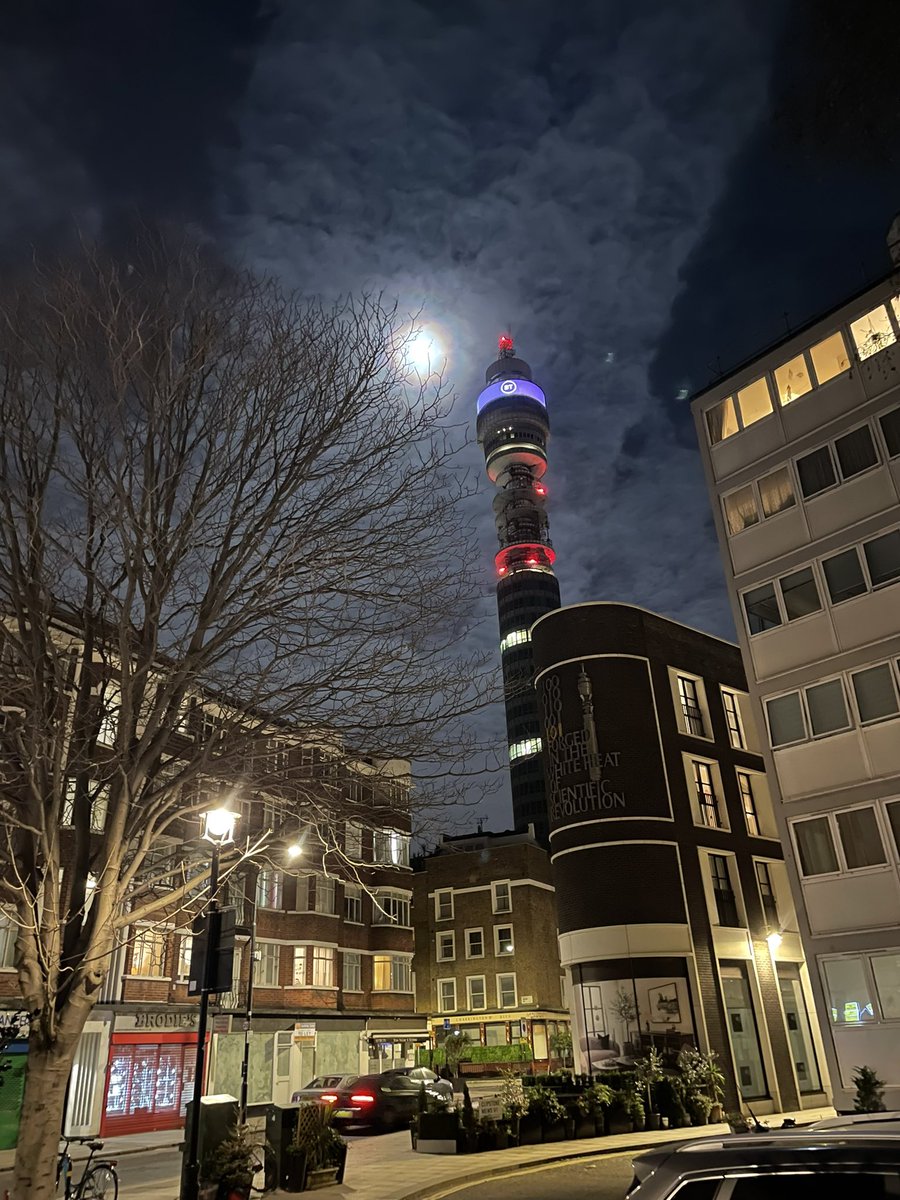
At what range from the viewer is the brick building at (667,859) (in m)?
Result: 25.3

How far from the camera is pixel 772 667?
68.8 feet

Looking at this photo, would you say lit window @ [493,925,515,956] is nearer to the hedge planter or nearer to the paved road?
the hedge planter

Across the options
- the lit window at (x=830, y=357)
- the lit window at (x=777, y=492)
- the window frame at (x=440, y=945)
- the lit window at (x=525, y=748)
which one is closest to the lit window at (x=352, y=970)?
the window frame at (x=440, y=945)

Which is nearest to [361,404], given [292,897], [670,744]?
[670,744]

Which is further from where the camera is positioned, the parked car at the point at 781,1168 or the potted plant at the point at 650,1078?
the potted plant at the point at 650,1078

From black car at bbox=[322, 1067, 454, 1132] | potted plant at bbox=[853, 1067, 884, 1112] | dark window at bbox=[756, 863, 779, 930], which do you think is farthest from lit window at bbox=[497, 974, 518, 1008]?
potted plant at bbox=[853, 1067, 884, 1112]

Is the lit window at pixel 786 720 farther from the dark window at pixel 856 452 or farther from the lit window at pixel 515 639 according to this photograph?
the lit window at pixel 515 639

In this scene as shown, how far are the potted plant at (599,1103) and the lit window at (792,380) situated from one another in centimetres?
1802

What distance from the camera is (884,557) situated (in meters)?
19.4

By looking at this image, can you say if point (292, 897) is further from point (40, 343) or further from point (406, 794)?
point (40, 343)

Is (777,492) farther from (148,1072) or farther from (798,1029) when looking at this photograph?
(148,1072)

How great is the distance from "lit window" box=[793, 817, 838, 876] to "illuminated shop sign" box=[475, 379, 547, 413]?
150m

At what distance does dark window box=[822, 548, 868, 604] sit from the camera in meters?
19.8

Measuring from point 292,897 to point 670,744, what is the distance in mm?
16537
